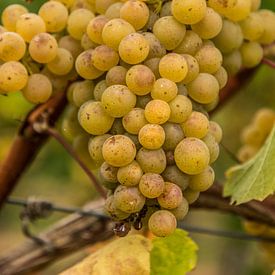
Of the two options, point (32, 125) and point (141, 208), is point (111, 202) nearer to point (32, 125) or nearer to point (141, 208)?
point (141, 208)

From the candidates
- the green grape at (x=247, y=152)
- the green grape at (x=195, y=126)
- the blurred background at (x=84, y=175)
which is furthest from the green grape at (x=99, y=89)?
the blurred background at (x=84, y=175)

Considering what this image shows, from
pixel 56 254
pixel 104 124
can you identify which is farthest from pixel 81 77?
pixel 56 254

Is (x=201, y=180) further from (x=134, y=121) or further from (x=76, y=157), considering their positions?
(x=76, y=157)

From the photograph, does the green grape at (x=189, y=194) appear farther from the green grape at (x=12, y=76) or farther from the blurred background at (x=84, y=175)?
the blurred background at (x=84, y=175)

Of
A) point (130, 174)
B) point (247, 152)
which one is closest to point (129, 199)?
point (130, 174)

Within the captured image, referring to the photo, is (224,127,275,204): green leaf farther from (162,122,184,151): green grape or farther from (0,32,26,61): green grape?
(0,32,26,61): green grape
